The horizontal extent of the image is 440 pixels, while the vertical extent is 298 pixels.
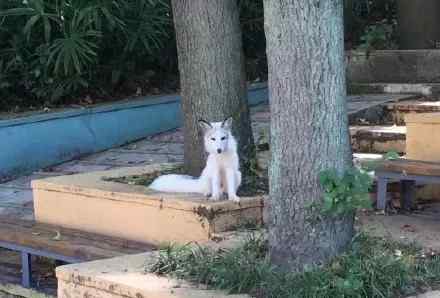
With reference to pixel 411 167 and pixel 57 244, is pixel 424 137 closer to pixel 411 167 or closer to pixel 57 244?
pixel 411 167

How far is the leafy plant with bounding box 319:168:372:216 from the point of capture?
141 inches

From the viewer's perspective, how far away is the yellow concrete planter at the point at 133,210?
16.6 feet

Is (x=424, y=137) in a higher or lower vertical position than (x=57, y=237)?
higher

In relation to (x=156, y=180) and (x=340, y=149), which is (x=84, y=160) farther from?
(x=340, y=149)

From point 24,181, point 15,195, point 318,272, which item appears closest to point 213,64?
point 318,272

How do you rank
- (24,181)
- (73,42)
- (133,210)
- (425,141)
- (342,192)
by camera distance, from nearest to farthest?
(342,192) → (133,210) → (425,141) → (24,181) → (73,42)

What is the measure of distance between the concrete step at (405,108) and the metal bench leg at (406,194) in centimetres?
214

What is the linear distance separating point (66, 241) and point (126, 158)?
3909 millimetres

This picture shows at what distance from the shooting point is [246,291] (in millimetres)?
3682

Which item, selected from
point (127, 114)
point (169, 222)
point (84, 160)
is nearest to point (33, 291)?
point (169, 222)

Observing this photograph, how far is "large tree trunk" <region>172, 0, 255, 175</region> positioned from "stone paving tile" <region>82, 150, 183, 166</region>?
2708mm

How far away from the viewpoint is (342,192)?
358cm

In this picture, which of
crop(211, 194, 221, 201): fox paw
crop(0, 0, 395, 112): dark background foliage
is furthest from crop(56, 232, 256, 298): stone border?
crop(0, 0, 395, 112): dark background foliage

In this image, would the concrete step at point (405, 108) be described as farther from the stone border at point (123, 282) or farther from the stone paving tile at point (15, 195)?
the stone border at point (123, 282)
